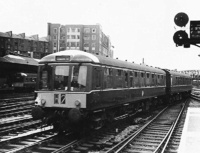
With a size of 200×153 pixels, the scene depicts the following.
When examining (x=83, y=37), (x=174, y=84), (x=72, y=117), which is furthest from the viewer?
(x=83, y=37)

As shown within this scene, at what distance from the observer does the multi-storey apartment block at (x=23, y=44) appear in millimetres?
86625

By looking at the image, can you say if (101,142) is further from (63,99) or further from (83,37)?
(83,37)

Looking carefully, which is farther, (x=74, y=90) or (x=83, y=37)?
(x=83, y=37)

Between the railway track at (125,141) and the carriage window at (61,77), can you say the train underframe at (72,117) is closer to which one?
the railway track at (125,141)

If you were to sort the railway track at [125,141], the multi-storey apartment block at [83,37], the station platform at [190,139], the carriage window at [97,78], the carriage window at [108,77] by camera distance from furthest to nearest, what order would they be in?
the multi-storey apartment block at [83,37]
the carriage window at [108,77]
the carriage window at [97,78]
the railway track at [125,141]
the station platform at [190,139]

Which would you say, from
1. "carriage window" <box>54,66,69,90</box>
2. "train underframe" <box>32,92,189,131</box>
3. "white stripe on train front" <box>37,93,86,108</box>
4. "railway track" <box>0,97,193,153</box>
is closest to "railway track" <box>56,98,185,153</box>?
"railway track" <box>0,97,193,153</box>

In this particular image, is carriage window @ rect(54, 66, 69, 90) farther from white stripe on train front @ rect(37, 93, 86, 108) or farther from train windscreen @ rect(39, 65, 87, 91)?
white stripe on train front @ rect(37, 93, 86, 108)

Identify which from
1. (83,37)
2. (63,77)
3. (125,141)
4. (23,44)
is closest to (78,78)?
(63,77)

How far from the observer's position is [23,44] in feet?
297

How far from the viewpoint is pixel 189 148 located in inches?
331

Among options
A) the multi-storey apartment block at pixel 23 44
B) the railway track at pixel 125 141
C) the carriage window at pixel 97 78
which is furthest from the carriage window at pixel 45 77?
the multi-storey apartment block at pixel 23 44

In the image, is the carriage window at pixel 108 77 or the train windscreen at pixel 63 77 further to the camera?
the carriage window at pixel 108 77

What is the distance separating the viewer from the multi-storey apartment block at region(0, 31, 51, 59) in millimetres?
86625

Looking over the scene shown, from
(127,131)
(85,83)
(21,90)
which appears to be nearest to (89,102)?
(85,83)
